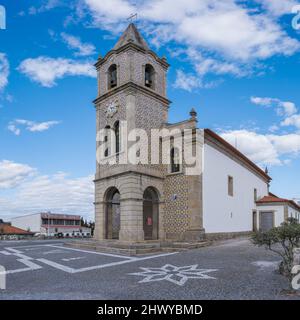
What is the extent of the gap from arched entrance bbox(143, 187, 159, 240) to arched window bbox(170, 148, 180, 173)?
75.7 inches

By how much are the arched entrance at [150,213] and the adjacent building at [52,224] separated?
1634 inches

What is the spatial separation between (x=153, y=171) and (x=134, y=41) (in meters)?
8.64

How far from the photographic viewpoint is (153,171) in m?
19.5

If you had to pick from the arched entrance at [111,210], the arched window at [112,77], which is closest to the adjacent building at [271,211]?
the arched entrance at [111,210]

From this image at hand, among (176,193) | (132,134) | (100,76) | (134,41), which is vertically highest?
(134,41)

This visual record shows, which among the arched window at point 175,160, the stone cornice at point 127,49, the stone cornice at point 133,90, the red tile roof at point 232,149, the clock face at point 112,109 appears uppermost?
the stone cornice at point 127,49

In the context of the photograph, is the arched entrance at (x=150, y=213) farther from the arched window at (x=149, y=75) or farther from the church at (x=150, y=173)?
the arched window at (x=149, y=75)

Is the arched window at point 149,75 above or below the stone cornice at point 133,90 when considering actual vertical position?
above

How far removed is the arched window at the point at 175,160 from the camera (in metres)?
19.5

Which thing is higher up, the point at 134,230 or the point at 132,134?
the point at 132,134

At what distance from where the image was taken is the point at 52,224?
6322 cm

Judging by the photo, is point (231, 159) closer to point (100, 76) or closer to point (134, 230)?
point (134, 230)

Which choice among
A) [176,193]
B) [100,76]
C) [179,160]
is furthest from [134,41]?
[176,193]

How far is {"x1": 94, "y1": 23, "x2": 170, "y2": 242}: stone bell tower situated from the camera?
18.3 meters
